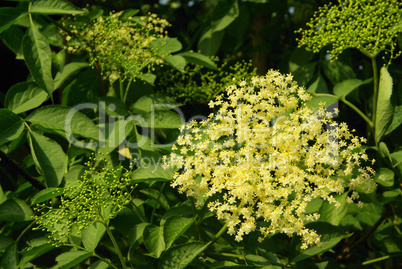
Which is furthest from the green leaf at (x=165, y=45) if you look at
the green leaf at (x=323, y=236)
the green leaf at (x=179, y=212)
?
the green leaf at (x=323, y=236)

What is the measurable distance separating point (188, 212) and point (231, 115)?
0.37 meters

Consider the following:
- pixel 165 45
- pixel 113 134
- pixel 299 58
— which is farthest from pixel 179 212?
pixel 299 58

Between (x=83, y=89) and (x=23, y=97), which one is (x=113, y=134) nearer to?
(x=23, y=97)

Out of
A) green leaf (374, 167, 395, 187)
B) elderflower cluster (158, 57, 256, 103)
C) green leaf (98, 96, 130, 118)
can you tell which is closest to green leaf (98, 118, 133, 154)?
green leaf (98, 96, 130, 118)

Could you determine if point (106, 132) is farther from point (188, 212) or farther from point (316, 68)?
point (316, 68)

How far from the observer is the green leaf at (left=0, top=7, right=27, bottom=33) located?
1.70 metres

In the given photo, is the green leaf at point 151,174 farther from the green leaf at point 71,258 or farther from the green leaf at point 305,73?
the green leaf at point 305,73

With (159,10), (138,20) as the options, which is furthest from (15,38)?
(159,10)

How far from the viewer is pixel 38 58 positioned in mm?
1688

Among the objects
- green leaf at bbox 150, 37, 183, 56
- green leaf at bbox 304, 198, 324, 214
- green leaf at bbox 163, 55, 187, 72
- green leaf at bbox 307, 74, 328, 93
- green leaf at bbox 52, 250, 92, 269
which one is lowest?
green leaf at bbox 52, 250, 92, 269

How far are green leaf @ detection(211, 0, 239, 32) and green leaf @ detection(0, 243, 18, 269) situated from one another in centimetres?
140

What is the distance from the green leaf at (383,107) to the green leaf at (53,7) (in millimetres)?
1197

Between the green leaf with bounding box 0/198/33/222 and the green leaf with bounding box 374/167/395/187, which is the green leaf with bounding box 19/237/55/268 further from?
the green leaf with bounding box 374/167/395/187

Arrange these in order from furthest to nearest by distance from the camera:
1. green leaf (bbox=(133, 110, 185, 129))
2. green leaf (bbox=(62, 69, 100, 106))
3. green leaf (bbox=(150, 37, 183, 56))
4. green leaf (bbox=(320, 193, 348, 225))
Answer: green leaf (bbox=(62, 69, 100, 106)) < green leaf (bbox=(150, 37, 183, 56)) < green leaf (bbox=(133, 110, 185, 129)) < green leaf (bbox=(320, 193, 348, 225))
